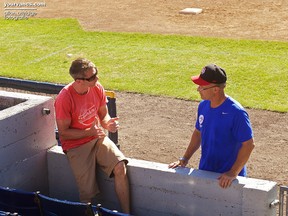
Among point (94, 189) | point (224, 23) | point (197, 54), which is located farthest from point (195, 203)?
point (224, 23)

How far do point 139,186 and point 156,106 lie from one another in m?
6.32

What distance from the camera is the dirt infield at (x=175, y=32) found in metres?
11.6

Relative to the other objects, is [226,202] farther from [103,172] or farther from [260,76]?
[260,76]

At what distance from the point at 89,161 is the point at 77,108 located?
22.2 inches

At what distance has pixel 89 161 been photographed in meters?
7.77

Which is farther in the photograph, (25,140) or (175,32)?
(175,32)

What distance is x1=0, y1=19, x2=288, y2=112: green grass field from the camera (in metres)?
14.9

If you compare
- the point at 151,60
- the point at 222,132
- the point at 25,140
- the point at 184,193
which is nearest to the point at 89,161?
the point at 25,140

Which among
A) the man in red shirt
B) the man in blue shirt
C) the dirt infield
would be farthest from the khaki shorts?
the dirt infield

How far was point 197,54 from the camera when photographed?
57.6 ft

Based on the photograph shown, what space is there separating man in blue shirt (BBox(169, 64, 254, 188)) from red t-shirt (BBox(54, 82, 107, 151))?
1001 mm

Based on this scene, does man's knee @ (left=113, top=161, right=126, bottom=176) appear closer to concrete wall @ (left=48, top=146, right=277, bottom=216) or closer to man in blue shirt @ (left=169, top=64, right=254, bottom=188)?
concrete wall @ (left=48, top=146, right=277, bottom=216)

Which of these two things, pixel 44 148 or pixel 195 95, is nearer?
pixel 44 148

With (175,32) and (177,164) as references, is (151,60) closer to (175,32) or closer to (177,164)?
(175,32)
